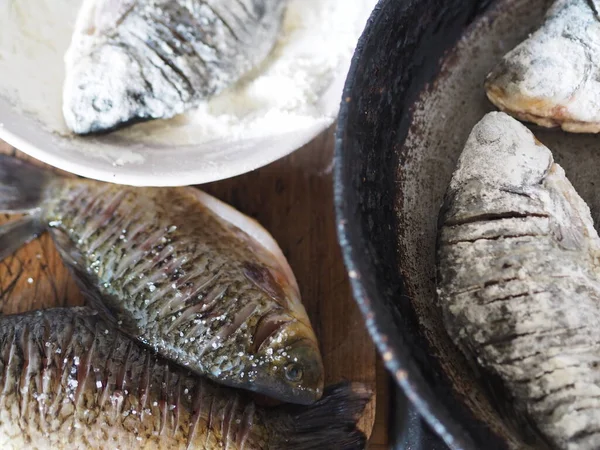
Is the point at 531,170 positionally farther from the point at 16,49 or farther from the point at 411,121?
the point at 16,49

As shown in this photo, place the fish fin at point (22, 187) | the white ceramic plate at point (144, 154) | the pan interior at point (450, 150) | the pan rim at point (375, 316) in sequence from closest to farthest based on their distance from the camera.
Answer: the pan rim at point (375, 316) < the pan interior at point (450, 150) < the white ceramic plate at point (144, 154) < the fish fin at point (22, 187)

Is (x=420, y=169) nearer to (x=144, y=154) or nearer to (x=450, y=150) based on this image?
(x=450, y=150)

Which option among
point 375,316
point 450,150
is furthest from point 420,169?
point 375,316

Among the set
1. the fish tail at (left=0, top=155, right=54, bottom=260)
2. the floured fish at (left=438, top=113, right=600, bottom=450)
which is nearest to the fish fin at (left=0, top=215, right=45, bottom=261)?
the fish tail at (left=0, top=155, right=54, bottom=260)

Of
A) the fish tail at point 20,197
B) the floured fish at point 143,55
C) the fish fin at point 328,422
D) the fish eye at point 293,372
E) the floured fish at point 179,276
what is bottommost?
the fish fin at point 328,422

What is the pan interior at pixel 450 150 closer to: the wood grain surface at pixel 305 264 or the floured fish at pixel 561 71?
the floured fish at pixel 561 71

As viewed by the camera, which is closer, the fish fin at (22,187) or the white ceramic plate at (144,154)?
the white ceramic plate at (144,154)

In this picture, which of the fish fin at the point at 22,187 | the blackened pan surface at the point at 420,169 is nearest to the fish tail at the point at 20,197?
the fish fin at the point at 22,187
